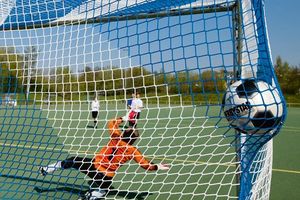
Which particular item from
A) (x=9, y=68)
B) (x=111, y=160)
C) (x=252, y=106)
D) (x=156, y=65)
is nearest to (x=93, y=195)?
(x=111, y=160)

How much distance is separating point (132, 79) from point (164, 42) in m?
0.55

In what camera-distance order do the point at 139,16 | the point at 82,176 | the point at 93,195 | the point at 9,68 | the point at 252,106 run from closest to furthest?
the point at 252,106, the point at 139,16, the point at 9,68, the point at 93,195, the point at 82,176

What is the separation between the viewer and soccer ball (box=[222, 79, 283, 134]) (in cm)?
212

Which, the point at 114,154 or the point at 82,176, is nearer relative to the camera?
the point at 114,154

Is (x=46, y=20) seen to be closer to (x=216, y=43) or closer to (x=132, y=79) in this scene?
(x=132, y=79)

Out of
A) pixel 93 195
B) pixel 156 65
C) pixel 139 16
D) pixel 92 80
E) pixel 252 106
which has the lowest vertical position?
pixel 93 195

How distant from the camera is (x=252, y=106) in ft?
7.07

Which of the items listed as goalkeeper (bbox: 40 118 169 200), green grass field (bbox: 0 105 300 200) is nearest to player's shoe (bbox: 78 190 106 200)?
goalkeeper (bbox: 40 118 169 200)

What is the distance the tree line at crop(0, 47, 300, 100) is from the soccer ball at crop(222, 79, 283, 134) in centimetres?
17

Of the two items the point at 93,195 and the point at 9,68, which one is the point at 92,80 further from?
the point at 93,195

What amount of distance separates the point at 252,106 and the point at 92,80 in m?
1.57

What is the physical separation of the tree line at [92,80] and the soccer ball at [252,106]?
17 centimetres

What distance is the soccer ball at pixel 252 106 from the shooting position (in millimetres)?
2115

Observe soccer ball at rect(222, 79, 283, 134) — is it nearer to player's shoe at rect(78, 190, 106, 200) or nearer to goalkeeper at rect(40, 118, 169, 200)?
goalkeeper at rect(40, 118, 169, 200)
